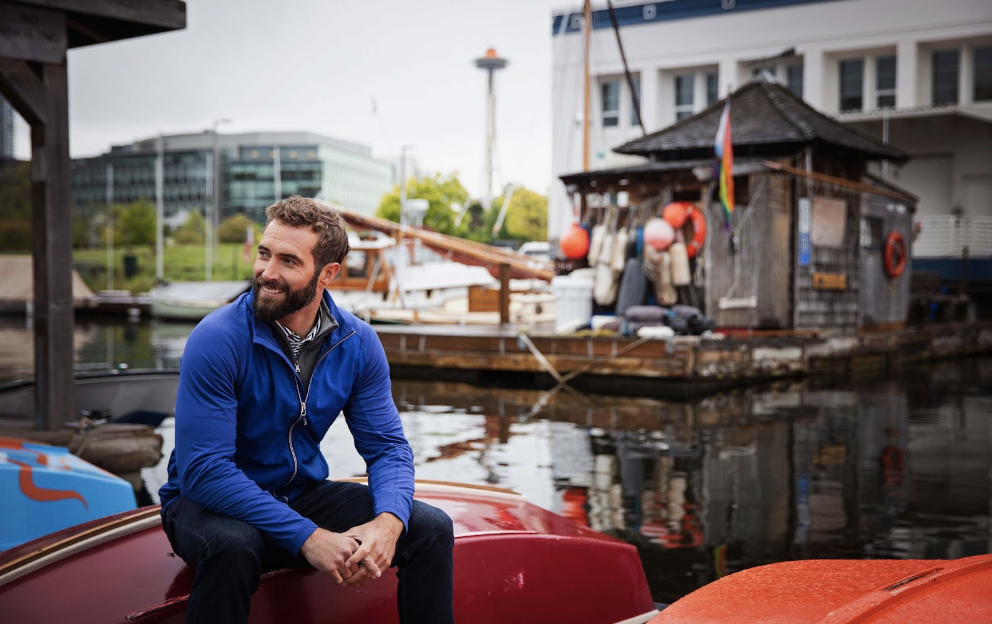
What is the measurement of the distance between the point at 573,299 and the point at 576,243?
1.05m

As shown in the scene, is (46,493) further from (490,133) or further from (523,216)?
(523,216)

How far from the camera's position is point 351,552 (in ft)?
9.44

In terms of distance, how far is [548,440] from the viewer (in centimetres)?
1072

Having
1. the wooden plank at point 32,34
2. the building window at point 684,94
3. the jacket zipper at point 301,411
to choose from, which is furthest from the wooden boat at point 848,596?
the building window at point 684,94

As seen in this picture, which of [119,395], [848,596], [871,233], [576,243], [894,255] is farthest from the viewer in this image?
[894,255]

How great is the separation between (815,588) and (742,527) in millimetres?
4422

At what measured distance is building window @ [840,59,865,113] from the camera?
107 feet

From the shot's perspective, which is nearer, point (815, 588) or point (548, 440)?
point (815, 588)

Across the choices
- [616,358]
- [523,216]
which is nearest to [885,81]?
[616,358]

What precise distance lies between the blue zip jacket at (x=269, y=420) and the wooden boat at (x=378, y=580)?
298mm

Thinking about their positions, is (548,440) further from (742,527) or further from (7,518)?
(7,518)

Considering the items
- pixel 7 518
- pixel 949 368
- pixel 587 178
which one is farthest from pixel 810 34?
pixel 7 518

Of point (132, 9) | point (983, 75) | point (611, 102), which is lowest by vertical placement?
point (132, 9)

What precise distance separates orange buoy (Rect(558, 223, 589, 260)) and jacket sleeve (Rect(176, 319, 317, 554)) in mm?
14776
